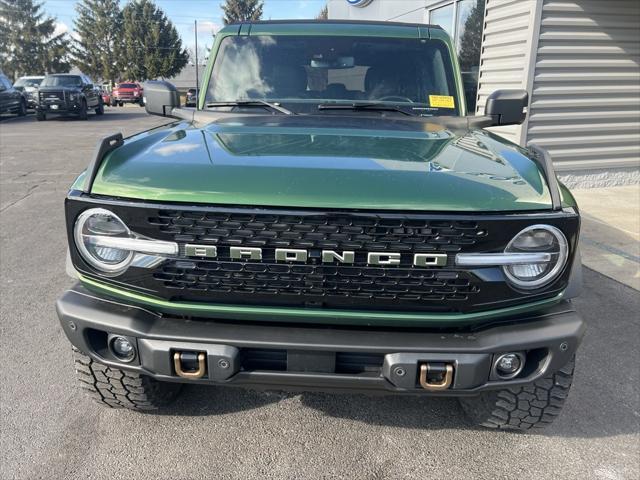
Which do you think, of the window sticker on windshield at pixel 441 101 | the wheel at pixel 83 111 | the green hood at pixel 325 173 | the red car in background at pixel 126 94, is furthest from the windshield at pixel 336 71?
the red car in background at pixel 126 94

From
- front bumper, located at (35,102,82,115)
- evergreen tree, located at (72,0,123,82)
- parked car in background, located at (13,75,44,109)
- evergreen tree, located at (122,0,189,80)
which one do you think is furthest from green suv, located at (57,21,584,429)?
evergreen tree, located at (72,0,123,82)

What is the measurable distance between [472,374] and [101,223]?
153 centimetres

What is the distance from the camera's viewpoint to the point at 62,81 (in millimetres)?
20750

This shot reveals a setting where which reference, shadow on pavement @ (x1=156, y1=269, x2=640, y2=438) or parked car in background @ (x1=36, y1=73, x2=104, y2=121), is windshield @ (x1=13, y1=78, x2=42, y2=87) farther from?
shadow on pavement @ (x1=156, y1=269, x2=640, y2=438)

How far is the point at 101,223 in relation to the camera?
2014 mm

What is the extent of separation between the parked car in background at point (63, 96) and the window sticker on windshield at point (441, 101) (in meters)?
20.2

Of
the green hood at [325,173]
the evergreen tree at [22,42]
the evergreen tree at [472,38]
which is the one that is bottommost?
the green hood at [325,173]

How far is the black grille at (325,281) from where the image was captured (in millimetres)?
1927

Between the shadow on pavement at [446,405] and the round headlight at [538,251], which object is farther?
the shadow on pavement at [446,405]

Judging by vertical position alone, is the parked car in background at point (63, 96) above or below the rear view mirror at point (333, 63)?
below

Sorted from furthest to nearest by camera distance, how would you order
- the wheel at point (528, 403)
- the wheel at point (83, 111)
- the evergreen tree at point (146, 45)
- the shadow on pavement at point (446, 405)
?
the evergreen tree at point (146, 45) → the wheel at point (83, 111) → the shadow on pavement at point (446, 405) → the wheel at point (528, 403)

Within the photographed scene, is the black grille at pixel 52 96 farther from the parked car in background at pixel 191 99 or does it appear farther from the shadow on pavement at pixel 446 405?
the shadow on pavement at pixel 446 405

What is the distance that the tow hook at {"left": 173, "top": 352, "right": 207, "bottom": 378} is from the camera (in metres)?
1.95

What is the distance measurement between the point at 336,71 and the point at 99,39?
201ft
